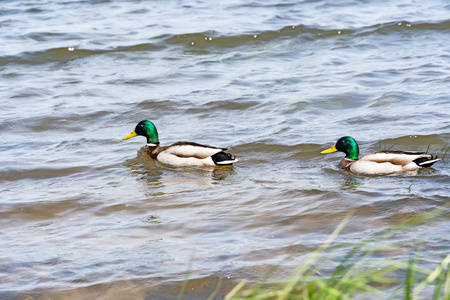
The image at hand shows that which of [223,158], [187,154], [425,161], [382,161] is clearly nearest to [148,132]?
[187,154]

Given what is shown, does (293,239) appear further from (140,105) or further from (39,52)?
(39,52)

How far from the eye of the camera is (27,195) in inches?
300

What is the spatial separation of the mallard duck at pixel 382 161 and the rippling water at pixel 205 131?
13cm

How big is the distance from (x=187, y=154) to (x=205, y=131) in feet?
4.63

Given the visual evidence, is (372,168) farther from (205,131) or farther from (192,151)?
(205,131)

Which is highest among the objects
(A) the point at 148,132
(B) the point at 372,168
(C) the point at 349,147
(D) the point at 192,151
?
(A) the point at 148,132

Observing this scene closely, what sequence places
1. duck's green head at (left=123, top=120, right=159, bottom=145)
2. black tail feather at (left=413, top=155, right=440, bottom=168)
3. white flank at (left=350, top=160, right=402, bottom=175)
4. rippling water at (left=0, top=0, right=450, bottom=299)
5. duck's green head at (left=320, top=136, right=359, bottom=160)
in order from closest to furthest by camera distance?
rippling water at (left=0, top=0, right=450, bottom=299) < black tail feather at (left=413, top=155, right=440, bottom=168) < white flank at (left=350, top=160, right=402, bottom=175) < duck's green head at (left=320, top=136, right=359, bottom=160) < duck's green head at (left=123, top=120, right=159, bottom=145)

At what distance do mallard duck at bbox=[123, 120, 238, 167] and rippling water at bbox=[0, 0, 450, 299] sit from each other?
0.46ft

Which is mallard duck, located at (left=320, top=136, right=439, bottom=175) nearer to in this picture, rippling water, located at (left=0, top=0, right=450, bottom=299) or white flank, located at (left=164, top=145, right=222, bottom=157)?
rippling water, located at (left=0, top=0, right=450, bottom=299)

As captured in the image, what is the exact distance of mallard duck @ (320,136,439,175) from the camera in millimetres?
7824

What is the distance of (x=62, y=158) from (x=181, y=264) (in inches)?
164

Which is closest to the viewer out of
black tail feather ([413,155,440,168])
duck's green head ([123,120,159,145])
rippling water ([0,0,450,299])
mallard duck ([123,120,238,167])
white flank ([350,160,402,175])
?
rippling water ([0,0,450,299])

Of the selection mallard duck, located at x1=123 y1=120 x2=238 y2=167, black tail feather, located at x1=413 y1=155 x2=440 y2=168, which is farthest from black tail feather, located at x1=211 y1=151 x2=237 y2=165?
black tail feather, located at x1=413 y1=155 x2=440 y2=168

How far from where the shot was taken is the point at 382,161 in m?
7.98
